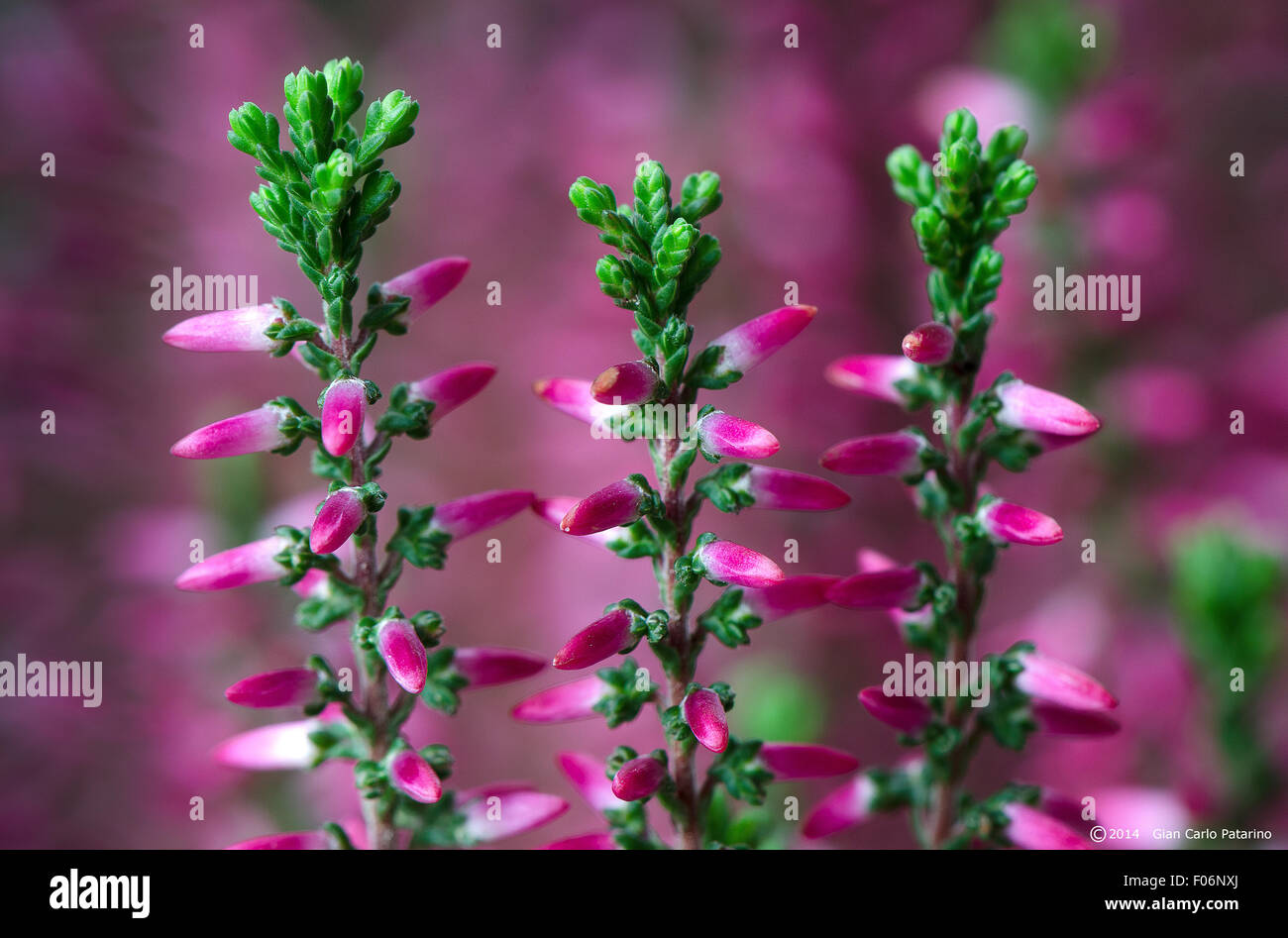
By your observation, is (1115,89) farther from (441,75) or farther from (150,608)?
(150,608)

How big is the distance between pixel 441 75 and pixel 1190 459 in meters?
0.99

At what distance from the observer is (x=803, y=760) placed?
0.41 m

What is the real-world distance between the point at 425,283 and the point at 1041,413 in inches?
9.8

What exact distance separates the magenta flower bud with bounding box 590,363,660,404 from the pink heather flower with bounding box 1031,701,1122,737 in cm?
23

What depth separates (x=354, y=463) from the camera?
39cm

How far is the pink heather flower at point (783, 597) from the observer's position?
403 millimetres

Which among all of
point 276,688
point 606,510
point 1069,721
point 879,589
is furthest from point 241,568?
point 1069,721

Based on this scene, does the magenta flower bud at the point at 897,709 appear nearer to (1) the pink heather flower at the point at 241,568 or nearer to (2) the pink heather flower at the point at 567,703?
(2) the pink heather flower at the point at 567,703

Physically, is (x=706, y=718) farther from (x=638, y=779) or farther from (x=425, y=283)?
(x=425, y=283)

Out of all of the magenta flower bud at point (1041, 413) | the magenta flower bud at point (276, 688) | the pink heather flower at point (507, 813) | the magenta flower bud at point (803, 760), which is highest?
the magenta flower bud at point (1041, 413)

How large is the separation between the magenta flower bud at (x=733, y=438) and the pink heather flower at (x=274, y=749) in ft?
0.71

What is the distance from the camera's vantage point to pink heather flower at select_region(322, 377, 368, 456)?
34cm

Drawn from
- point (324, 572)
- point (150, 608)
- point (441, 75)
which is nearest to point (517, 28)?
point (441, 75)

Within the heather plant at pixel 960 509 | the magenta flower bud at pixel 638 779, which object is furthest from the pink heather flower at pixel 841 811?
the magenta flower bud at pixel 638 779
